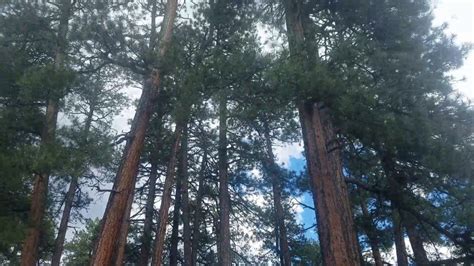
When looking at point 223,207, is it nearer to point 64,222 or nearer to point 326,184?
point 64,222

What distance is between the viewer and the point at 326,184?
632cm

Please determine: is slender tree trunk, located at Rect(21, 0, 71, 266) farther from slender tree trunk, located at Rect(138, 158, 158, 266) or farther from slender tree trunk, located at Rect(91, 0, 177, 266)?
slender tree trunk, located at Rect(138, 158, 158, 266)

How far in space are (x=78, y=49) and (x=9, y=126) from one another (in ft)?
7.79

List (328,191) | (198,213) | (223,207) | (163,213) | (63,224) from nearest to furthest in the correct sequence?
(328,191) < (163,213) < (223,207) < (63,224) < (198,213)

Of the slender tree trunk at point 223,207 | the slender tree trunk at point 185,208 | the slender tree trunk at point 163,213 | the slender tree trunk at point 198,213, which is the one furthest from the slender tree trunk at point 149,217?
the slender tree trunk at point 223,207

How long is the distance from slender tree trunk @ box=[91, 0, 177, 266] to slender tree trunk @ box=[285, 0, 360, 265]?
10.0ft

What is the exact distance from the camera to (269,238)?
14.3 meters

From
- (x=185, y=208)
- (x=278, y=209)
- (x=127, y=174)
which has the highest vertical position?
(x=278, y=209)

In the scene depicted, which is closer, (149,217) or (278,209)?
(149,217)

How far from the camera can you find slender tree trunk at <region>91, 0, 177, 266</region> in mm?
6565

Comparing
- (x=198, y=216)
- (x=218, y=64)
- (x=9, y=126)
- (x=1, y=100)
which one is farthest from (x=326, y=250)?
(x=198, y=216)

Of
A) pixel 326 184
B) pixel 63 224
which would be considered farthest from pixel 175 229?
pixel 326 184

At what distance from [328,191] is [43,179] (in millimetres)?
5987

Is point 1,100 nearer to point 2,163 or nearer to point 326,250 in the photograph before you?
point 2,163
